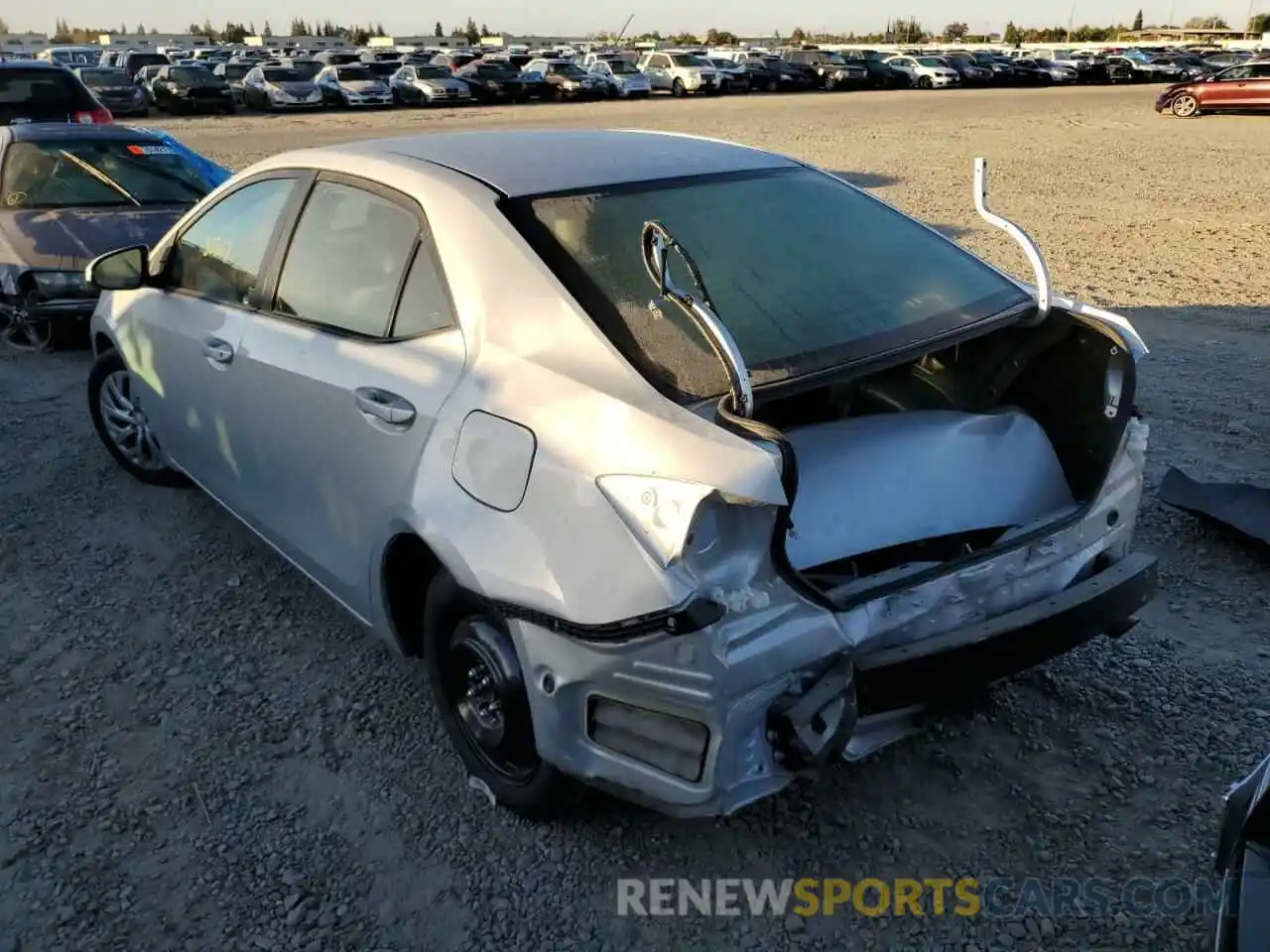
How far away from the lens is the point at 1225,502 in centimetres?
410

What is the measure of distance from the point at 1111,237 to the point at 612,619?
9.50m

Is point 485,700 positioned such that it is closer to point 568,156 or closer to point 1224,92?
point 568,156

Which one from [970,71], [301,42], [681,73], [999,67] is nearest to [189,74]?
[681,73]

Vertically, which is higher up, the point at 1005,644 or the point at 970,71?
the point at 970,71

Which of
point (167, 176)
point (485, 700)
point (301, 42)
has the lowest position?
point (485, 700)

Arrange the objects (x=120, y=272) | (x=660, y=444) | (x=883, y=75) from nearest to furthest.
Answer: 1. (x=660, y=444)
2. (x=120, y=272)
3. (x=883, y=75)

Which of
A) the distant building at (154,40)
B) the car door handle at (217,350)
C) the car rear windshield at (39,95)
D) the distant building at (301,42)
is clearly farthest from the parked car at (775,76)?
the distant building at (154,40)

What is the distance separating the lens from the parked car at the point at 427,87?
100 feet

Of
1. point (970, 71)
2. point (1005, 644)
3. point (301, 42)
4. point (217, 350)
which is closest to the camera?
point (1005, 644)

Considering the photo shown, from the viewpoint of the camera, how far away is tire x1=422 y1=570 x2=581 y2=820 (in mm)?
2502

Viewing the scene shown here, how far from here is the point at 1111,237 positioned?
394 inches

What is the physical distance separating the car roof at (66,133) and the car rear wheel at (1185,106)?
24.3 m

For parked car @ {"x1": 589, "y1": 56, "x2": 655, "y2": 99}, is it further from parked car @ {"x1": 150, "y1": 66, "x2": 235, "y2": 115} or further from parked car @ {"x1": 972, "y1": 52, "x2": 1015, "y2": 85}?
parked car @ {"x1": 150, "y1": 66, "x2": 235, "y2": 115}

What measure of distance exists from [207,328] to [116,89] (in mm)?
26582
